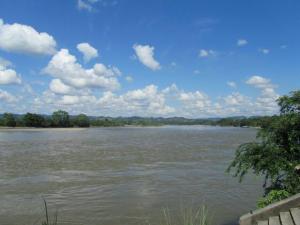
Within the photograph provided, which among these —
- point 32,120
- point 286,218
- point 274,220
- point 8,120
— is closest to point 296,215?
point 286,218

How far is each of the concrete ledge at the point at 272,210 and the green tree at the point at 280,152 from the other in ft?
3.55

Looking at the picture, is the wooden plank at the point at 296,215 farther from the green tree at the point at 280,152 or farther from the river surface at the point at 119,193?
the river surface at the point at 119,193

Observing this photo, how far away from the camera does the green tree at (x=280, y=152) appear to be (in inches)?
341

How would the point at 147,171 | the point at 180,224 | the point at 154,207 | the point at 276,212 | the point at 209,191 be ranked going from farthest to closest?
the point at 147,171 → the point at 209,191 → the point at 154,207 → the point at 180,224 → the point at 276,212

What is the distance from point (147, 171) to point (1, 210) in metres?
11.0

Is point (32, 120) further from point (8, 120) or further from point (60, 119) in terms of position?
point (60, 119)

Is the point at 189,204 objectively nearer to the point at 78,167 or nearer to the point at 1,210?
the point at 1,210

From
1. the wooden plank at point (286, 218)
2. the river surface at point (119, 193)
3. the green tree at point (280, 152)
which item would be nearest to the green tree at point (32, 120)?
the river surface at point (119, 193)

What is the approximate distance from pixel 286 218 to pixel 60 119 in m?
140

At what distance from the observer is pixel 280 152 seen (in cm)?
911

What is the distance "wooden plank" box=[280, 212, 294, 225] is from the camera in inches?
262

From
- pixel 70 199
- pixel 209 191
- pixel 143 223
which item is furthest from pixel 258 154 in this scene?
pixel 70 199

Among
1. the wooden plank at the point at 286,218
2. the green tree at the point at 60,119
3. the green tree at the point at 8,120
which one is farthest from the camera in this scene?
the green tree at the point at 60,119

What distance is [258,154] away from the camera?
30.5 feet
